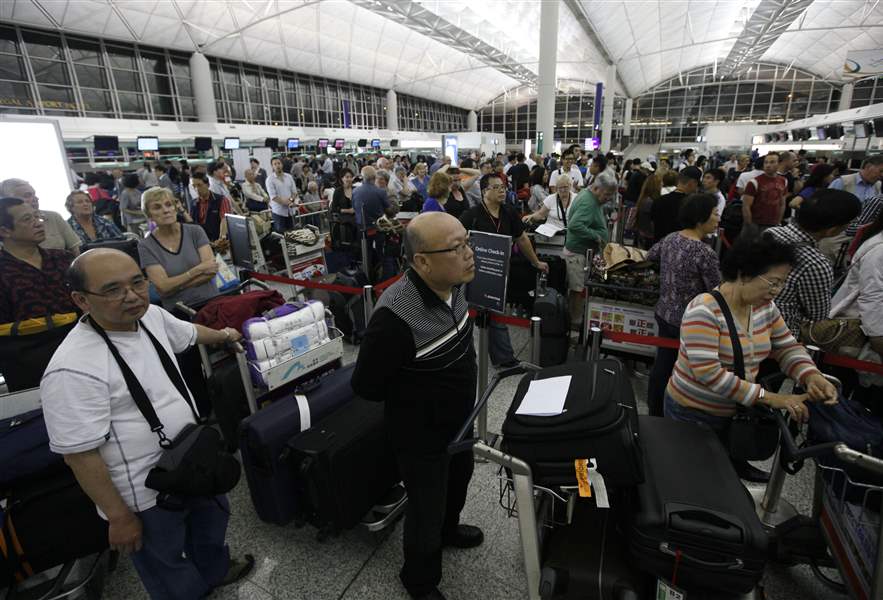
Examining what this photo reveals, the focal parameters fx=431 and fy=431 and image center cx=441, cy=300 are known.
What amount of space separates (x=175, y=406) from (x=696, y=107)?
176 ft

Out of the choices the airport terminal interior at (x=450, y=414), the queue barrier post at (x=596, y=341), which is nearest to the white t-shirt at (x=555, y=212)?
the airport terminal interior at (x=450, y=414)

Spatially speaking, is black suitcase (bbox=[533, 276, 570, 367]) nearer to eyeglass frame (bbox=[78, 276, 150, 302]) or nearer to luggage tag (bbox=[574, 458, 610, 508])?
luggage tag (bbox=[574, 458, 610, 508])

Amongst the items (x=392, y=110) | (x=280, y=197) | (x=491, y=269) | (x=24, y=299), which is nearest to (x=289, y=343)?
(x=491, y=269)

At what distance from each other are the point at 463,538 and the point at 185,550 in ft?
4.62

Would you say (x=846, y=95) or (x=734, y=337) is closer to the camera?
(x=734, y=337)

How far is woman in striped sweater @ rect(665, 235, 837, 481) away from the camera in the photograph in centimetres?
188

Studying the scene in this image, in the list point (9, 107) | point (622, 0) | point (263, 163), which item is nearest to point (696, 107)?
point (622, 0)

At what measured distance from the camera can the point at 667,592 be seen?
4.94 ft

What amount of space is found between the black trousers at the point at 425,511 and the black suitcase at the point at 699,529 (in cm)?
78

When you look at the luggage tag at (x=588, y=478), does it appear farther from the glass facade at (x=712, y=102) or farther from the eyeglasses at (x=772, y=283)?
the glass facade at (x=712, y=102)

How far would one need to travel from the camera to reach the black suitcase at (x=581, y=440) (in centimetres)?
145

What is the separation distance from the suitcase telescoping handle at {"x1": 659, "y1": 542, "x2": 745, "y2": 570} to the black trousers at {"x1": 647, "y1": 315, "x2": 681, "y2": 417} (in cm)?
176

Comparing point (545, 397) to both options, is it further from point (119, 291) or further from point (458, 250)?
point (119, 291)

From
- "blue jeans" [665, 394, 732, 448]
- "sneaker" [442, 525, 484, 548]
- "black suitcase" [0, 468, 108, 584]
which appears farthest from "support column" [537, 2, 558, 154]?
"black suitcase" [0, 468, 108, 584]
